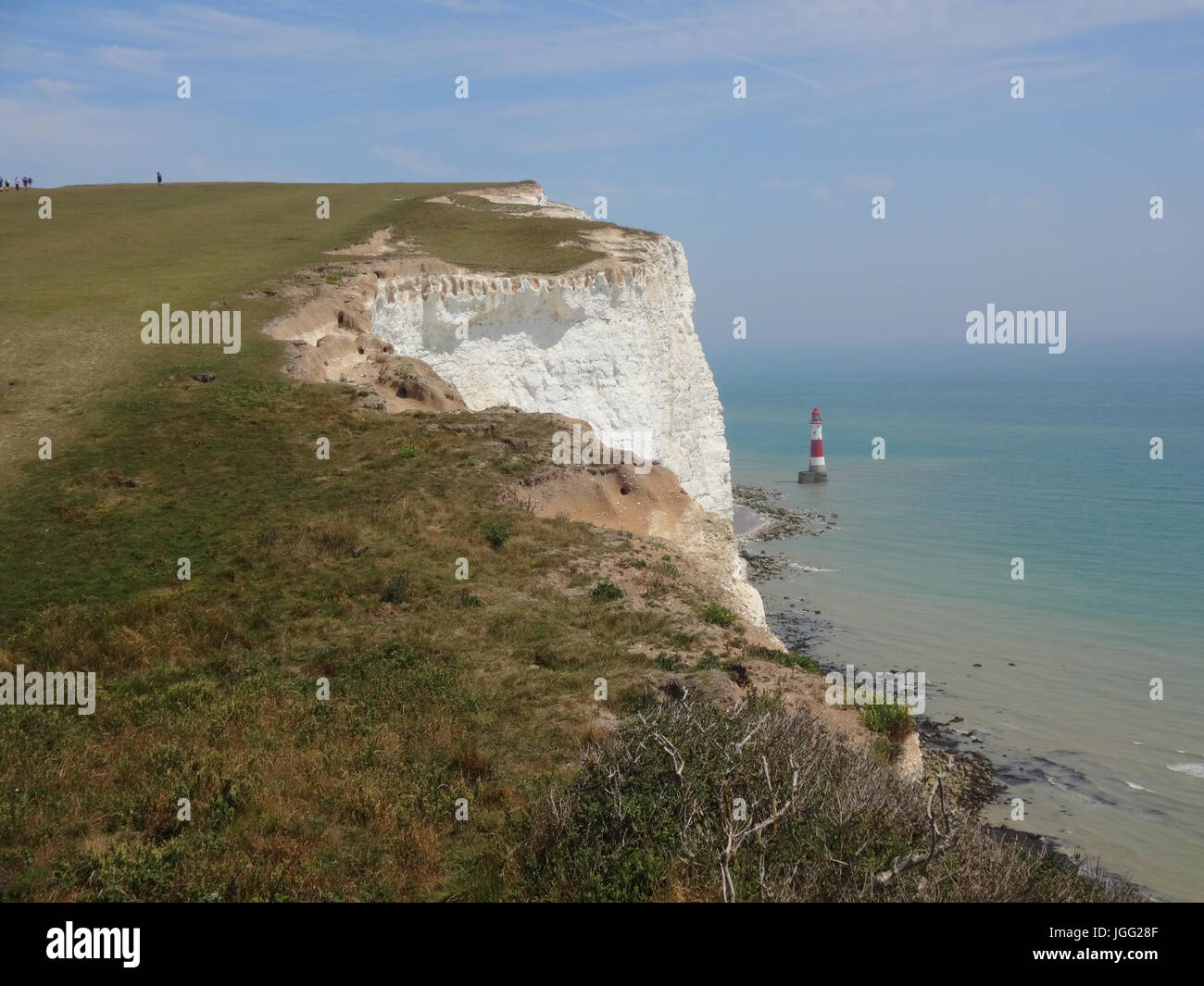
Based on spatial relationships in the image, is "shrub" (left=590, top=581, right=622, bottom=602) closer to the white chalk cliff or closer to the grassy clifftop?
the grassy clifftop

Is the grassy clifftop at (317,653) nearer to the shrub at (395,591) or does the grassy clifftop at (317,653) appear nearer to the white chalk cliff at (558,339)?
the shrub at (395,591)

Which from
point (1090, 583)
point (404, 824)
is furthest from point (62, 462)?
point (1090, 583)

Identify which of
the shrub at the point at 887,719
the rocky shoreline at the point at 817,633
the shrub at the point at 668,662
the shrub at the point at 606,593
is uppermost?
the shrub at the point at 606,593

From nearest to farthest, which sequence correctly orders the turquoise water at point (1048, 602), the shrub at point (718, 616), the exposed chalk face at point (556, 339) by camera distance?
the shrub at point (718, 616) → the turquoise water at point (1048, 602) → the exposed chalk face at point (556, 339)

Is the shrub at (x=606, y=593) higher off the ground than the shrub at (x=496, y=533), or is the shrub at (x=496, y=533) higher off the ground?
the shrub at (x=496, y=533)

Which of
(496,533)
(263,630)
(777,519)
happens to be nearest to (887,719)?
(496,533)

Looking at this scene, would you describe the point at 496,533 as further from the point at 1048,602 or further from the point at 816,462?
the point at 816,462

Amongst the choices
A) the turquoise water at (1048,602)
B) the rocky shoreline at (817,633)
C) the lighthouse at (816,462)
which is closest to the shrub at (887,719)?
the rocky shoreline at (817,633)

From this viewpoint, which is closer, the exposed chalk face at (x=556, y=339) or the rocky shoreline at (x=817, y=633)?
the rocky shoreline at (x=817, y=633)

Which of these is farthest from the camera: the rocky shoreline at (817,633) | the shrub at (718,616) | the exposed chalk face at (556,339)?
the exposed chalk face at (556,339)
